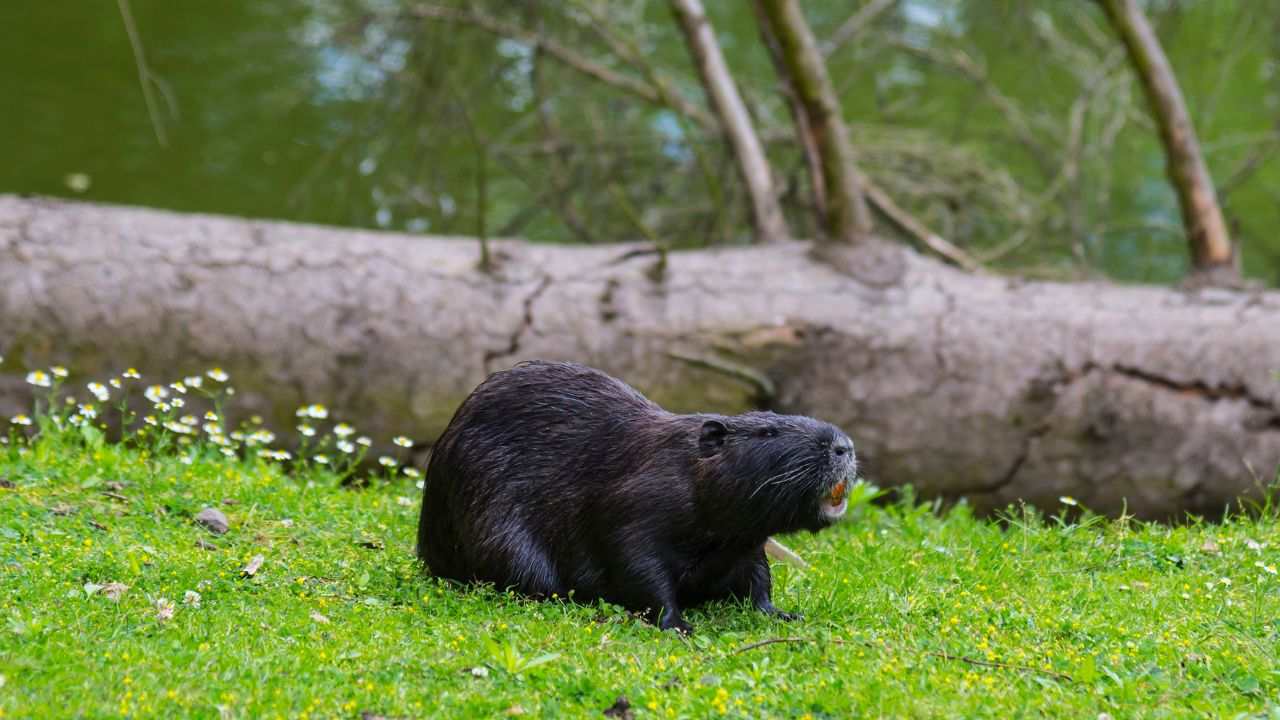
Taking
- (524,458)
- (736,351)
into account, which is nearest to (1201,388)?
(736,351)

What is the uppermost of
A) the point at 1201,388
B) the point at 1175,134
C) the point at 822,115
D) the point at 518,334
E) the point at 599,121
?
the point at 822,115

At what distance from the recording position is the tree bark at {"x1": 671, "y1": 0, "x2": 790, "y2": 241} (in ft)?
29.1

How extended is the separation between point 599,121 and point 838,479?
6.39 m

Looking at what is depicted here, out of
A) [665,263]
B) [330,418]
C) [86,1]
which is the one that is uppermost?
[86,1]

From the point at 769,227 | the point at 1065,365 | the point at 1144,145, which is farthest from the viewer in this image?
the point at 1144,145

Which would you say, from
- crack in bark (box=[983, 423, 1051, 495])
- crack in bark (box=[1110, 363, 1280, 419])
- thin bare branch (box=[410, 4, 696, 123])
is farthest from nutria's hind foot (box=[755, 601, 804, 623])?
thin bare branch (box=[410, 4, 696, 123])

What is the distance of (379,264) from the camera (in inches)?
307

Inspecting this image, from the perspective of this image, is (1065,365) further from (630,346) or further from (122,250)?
(122,250)

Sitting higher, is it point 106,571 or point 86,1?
point 86,1

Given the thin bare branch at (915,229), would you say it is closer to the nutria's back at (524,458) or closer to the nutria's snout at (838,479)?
the nutria's back at (524,458)

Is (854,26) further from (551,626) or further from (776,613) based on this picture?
(551,626)

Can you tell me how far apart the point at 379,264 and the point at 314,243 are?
41 cm

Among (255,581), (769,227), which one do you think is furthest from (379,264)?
(255,581)

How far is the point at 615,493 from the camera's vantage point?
185 inches
